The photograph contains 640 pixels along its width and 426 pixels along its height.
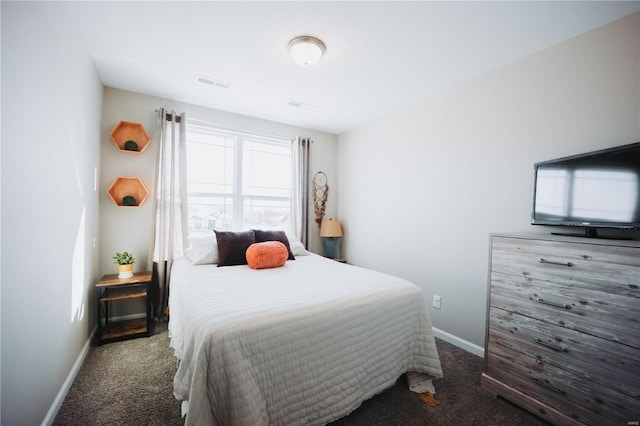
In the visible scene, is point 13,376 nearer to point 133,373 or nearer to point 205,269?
point 133,373

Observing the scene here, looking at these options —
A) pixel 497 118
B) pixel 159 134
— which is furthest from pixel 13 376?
pixel 497 118

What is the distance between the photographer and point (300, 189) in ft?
12.6

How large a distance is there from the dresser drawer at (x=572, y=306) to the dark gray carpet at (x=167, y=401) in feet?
2.13

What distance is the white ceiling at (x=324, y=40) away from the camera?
1650 millimetres

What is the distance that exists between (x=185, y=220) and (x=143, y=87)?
1.47 meters

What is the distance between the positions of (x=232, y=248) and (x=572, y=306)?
2568 millimetres

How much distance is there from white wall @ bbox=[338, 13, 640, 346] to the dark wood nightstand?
2.62m

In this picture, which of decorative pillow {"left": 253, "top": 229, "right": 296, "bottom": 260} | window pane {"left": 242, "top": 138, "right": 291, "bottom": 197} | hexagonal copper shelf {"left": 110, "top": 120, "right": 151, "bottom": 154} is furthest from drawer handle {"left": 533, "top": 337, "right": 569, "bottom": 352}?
hexagonal copper shelf {"left": 110, "top": 120, "right": 151, "bottom": 154}

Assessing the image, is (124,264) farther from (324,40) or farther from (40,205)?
(324,40)

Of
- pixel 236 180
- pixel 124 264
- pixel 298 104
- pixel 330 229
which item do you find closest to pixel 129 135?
pixel 236 180

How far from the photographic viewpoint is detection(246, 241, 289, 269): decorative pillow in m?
2.41

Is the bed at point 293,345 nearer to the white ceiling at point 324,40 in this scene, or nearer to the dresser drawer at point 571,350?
the dresser drawer at point 571,350

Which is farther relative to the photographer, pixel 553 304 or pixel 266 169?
pixel 266 169

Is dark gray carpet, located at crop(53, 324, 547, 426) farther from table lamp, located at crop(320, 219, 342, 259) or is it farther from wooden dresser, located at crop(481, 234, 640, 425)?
table lamp, located at crop(320, 219, 342, 259)
